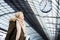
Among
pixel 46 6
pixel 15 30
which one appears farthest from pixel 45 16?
pixel 15 30

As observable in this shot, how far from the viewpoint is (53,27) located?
8.91 ft

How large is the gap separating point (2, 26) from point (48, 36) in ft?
2.43

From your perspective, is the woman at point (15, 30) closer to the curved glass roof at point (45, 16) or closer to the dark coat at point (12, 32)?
the dark coat at point (12, 32)

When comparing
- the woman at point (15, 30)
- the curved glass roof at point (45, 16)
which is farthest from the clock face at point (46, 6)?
the woman at point (15, 30)

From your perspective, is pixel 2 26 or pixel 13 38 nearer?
pixel 13 38

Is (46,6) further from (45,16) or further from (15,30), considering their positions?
(15,30)

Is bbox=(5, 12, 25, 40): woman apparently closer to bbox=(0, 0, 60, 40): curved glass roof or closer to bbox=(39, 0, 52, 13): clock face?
bbox=(0, 0, 60, 40): curved glass roof

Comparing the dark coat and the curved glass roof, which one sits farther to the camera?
the curved glass roof

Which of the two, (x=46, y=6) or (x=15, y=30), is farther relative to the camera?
(x=46, y=6)

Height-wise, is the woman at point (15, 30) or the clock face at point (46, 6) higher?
the clock face at point (46, 6)

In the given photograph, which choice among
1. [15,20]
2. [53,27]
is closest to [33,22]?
[53,27]

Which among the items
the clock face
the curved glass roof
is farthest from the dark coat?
the clock face

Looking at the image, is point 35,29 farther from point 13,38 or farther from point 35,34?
point 13,38

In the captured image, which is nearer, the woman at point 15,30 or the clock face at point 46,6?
the woman at point 15,30
